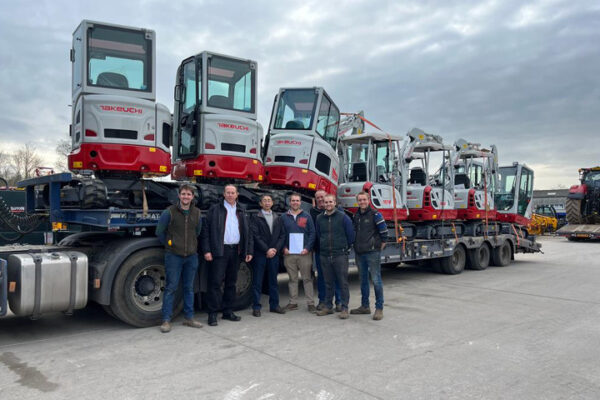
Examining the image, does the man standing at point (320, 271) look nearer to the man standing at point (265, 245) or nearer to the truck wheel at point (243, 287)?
the man standing at point (265, 245)

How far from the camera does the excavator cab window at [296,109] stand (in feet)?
31.6

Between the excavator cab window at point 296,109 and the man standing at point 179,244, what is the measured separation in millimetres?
3739

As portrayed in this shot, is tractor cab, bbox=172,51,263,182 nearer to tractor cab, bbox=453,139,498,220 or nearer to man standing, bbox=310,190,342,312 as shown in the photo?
man standing, bbox=310,190,342,312

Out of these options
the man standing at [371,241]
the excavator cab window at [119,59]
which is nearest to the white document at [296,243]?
the man standing at [371,241]

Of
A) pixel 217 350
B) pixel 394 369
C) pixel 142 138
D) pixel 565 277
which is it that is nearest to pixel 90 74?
pixel 142 138

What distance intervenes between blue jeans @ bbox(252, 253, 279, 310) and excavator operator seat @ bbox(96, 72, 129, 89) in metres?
3.20

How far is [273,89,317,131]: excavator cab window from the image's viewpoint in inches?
380

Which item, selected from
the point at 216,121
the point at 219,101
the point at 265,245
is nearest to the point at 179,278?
the point at 265,245

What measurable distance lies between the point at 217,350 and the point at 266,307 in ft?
8.45

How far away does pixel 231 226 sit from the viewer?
689 centimetres

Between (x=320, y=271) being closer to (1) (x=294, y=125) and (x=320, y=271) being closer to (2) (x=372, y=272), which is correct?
(2) (x=372, y=272)

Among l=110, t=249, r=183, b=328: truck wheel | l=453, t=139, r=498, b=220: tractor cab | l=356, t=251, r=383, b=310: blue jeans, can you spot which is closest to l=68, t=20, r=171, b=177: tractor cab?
l=110, t=249, r=183, b=328: truck wheel

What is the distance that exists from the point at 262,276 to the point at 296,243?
0.74 metres

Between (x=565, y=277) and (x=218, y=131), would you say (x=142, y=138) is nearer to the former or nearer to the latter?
(x=218, y=131)
